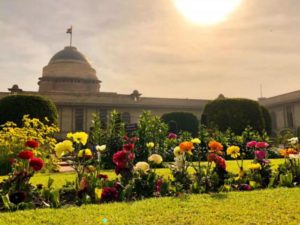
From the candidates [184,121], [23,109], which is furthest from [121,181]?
[184,121]

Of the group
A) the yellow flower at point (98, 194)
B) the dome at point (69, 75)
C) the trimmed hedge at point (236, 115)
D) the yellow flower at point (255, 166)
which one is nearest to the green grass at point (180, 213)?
the yellow flower at point (98, 194)

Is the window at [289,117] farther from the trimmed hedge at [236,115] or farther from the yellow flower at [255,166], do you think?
the yellow flower at [255,166]

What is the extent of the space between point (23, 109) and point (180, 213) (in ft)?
58.3

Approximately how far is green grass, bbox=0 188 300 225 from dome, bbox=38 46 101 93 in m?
46.5

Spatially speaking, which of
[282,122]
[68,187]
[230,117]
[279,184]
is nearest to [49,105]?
[230,117]

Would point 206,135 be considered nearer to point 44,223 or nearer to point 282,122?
point 44,223

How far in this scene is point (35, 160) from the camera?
5.06m

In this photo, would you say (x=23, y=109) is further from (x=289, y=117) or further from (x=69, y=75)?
(x=69, y=75)

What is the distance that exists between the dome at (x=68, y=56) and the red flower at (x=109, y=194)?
5430cm

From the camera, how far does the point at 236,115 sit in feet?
75.3

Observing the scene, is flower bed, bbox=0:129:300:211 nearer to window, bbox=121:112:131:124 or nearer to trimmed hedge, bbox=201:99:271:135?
trimmed hedge, bbox=201:99:271:135

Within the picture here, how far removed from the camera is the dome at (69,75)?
170 ft

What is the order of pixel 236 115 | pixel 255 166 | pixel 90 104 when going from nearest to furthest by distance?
pixel 255 166 → pixel 236 115 → pixel 90 104

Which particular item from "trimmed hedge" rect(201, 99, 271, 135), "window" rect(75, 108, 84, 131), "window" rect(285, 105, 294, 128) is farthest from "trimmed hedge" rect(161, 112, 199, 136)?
"window" rect(285, 105, 294, 128)
